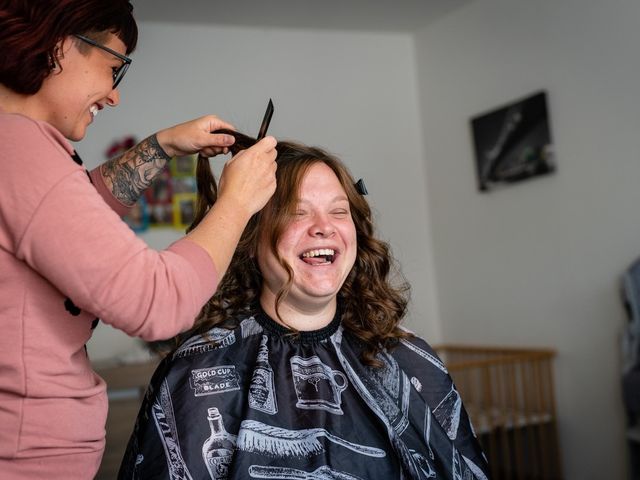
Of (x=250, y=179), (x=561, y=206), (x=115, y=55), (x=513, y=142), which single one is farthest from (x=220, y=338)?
(x=513, y=142)

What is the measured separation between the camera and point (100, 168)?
152 cm

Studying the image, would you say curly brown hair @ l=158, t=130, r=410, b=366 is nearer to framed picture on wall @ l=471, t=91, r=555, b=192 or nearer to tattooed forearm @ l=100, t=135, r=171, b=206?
tattooed forearm @ l=100, t=135, r=171, b=206

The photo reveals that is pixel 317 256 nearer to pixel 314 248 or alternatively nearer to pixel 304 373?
pixel 314 248

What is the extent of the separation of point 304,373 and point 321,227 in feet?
1.16

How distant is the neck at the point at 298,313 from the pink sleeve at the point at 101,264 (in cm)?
75

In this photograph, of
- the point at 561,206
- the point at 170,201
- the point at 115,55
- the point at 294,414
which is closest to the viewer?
the point at 115,55

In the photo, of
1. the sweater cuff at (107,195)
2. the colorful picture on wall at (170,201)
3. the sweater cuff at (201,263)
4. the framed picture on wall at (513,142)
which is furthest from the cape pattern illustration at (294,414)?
the colorful picture on wall at (170,201)

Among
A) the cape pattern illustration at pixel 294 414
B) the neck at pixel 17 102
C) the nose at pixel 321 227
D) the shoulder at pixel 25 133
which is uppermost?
the neck at pixel 17 102

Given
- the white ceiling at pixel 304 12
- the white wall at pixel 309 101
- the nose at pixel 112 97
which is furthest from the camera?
the white wall at pixel 309 101

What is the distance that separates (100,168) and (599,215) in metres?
2.98

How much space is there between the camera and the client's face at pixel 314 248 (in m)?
1.74

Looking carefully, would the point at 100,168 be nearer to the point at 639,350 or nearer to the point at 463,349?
the point at 639,350

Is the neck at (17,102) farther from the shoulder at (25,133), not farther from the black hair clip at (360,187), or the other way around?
the black hair clip at (360,187)

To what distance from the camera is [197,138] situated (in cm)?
147
